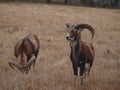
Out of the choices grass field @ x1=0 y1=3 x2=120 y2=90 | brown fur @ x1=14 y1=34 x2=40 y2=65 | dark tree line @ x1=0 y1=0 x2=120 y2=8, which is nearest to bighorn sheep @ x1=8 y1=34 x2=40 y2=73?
brown fur @ x1=14 y1=34 x2=40 y2=65

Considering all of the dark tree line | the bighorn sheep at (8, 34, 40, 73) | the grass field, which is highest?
the bighorn sheep at (8, 34, 40, 73)

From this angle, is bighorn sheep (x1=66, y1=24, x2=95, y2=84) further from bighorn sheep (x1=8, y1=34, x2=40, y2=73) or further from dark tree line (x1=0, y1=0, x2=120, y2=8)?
dark tree line (x1=0, y1=0, x2=120, y2=8)

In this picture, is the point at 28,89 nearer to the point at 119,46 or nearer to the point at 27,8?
the point at 119,46

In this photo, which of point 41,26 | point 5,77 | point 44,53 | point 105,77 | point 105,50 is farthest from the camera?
point 41,26

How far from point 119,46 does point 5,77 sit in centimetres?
1580

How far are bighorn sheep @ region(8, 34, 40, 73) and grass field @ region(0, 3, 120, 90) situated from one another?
0.33m

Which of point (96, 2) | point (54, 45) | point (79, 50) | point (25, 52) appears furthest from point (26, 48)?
point (96, 2)

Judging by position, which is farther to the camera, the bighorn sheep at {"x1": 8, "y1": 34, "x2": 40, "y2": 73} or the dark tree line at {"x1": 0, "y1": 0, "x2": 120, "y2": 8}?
the dark tree line at {"x1": 0, "y1": 0, "x2": 120, "y2": 8}

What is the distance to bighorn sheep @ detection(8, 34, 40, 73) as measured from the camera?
41.7 feet

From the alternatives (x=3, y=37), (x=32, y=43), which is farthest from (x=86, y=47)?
(x=3, y=37)

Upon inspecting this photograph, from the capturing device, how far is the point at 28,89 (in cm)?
1021

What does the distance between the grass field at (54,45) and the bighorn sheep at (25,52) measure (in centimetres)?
33

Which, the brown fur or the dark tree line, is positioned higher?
the brown fur

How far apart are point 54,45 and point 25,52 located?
11057 millimetres
